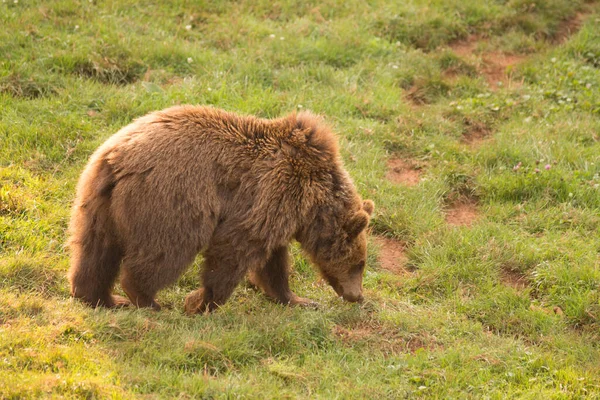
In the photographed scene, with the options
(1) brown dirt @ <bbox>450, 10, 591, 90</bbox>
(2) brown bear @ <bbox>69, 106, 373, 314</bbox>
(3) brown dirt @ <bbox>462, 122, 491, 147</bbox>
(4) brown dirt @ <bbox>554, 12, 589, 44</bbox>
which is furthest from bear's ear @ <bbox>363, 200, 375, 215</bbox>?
(4) brown dirt @ <bbox>554, 12, 589, 44</bbox>

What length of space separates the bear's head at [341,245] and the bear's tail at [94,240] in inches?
62.7

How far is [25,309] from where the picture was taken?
5949mm

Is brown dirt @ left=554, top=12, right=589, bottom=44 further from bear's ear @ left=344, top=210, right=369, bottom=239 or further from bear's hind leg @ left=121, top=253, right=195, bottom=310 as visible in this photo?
bear's hind leg @ left=121, top=253, right=195, bottom=310

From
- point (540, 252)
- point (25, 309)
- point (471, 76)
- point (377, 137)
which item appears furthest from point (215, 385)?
point (471, 76)

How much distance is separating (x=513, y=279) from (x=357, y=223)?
5.98 feet

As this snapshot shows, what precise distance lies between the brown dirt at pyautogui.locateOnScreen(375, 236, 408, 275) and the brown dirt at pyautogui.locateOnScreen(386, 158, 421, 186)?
36.5 inches

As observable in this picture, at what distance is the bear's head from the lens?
682cm

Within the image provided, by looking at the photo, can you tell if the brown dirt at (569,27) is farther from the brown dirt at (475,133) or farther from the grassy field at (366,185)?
the brown dirt at (475,133)

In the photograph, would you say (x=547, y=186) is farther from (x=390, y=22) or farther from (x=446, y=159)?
(x=390, y=22)

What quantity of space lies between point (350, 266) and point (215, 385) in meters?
2.08

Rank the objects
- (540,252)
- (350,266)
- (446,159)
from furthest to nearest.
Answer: (446,159) < (540,252) < (350,266)

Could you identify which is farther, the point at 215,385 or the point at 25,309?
the point at 25,309

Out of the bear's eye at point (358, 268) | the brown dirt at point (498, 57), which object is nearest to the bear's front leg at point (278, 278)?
the bear's eye at point (358, 268)

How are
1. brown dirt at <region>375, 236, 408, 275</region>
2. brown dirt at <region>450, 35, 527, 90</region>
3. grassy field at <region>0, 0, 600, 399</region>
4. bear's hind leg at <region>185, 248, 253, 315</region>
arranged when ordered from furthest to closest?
brown dirt at <region>450, 35, 527, 90</region>, brown dirt at <region>375, 236, 408, 275</region>, bear's hind leg at <region>185, 248, 253, 315</region>, grassy field at <region>0, 0, 600, 399</region>
